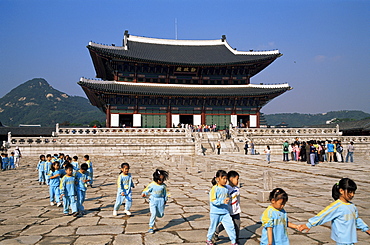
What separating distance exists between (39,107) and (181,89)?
12934 cm

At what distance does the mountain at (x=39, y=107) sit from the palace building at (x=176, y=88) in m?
92.1

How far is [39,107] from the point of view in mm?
145750

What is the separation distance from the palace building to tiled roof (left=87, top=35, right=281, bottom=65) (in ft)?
0.42

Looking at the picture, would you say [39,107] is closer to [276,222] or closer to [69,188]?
[69,188]

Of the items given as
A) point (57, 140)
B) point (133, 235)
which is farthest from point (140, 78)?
point (133, 235)

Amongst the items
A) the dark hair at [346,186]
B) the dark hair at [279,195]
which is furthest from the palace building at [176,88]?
the dark hair at [346,186]

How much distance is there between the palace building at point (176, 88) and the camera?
114 ft

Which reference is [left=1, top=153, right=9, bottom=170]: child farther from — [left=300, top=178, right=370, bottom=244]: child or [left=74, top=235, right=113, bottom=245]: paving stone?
[left=300, top=178, right=370, bottom=244]: child

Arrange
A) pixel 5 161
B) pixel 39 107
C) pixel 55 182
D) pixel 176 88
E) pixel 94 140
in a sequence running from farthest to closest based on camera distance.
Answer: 1. pixel 39 107
2. pixel 176 88
3. pixel 94 140
4. pixel 5 161
5. pixel 55 182

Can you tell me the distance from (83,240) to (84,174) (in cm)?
245

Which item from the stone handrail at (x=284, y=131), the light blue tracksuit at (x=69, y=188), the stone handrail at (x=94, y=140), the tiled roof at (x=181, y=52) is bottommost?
the light blue tracksuit at (x=69, y=188)

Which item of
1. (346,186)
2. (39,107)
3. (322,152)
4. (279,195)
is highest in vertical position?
(39,107)

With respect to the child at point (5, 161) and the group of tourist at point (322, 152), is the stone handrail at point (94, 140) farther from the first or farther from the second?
the group of tourist at point (322, 152)

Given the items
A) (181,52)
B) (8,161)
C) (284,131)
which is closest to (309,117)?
(181,52)
